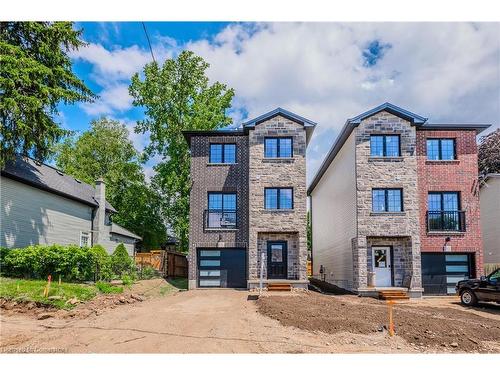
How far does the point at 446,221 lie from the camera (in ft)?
61.5

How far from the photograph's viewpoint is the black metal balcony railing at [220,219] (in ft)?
65.8

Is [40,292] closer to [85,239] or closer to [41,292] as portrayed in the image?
[41,292]

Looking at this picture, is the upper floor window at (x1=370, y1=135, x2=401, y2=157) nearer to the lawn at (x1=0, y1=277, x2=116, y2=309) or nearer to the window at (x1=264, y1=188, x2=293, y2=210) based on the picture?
the window at (x1=264, y1=188, x2=293, y2=210)

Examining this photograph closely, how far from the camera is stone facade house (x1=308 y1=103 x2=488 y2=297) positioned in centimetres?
1834

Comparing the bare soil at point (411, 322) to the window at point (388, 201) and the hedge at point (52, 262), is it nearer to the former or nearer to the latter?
the window at point (388, 201)

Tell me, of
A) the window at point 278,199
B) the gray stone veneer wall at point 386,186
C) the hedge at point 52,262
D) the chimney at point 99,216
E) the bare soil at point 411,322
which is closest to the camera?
the bare soil at point 411,322

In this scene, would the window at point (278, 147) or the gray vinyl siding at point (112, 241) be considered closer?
the window at point (278, 147)

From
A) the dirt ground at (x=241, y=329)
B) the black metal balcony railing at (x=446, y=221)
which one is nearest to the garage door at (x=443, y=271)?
the black metal balcony railing at (x=446, y=221)

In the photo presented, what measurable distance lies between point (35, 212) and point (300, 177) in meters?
12.3

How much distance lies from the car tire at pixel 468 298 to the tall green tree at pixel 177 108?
62.0 feet

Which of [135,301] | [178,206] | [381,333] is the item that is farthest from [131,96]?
[381,333]

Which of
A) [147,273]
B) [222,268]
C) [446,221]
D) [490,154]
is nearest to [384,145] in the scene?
[446,221]

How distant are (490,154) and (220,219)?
21.8 m

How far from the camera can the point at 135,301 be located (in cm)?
1500
